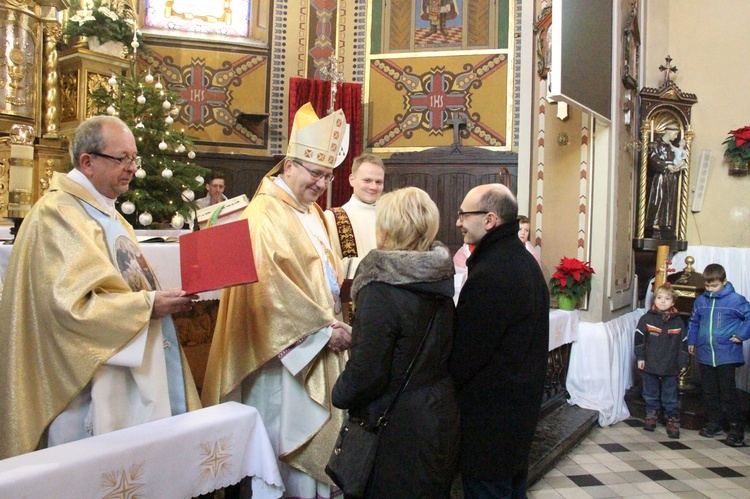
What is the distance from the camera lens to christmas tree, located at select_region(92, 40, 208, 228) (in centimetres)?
477

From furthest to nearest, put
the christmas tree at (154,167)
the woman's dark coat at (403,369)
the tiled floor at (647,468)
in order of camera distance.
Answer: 1. the christmas tree at (154,167)
2. the tiled floor at (647,468)
3. the woman's dark coat at (403,369)

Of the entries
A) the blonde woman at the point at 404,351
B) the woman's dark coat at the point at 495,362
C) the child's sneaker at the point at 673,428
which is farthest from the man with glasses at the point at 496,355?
the child's sneaker at the point at 673,428

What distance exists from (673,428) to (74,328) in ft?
15.2

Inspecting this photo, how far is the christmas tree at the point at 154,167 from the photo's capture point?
477 centimetres

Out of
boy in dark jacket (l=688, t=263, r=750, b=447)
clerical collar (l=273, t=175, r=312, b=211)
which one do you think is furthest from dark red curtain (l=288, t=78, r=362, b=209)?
clerical collar (l=273, t=175, r=312, b=211)

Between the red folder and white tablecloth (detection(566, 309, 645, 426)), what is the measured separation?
423 cm

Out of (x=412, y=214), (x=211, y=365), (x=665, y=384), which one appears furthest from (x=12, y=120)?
(x=665, y=384)

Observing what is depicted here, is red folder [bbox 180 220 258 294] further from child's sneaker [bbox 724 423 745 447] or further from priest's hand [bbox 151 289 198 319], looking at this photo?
child's sneaker [bbox 724 423 745 447]

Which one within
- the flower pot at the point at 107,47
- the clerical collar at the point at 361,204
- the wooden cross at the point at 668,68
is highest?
the flower pot at the point at 107,47

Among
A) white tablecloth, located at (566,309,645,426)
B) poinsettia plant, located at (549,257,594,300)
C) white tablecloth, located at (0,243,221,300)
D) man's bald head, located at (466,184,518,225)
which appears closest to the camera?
man's bald head, located at (466,184,518,225)

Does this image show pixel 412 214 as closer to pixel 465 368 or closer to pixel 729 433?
pixel 465 368

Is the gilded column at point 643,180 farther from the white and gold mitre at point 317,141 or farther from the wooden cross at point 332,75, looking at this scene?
the white and gold mitre at point 317,141

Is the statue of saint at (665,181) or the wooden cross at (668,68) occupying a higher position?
the wooden cross at (668,68)

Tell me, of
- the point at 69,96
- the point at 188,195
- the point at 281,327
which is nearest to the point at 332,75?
the point at 69,96
